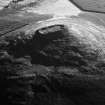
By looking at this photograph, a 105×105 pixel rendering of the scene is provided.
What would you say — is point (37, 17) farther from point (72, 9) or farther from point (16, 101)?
point (16, 101)

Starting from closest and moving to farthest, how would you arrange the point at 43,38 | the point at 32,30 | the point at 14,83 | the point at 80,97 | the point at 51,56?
the point at 80,97, the point at 14,83, the point at 51,56, the point at 43,38, the point at 32,30

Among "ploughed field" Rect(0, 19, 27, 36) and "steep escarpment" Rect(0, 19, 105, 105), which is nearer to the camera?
"steep escarpment" Rect(0, 19, 105, 105)

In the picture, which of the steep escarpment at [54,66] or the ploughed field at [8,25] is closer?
the steep escarpment at [54,66]

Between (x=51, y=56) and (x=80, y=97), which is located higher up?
(x=51, y=56)

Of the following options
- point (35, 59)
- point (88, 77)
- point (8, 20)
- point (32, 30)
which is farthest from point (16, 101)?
point (8, 20)

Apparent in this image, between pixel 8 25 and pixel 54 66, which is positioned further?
pixel 8 25

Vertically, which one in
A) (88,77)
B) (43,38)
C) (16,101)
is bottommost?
(16,101)

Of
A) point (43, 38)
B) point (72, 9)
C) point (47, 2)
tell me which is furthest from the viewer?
point (47, 2)

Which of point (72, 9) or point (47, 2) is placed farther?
point (47, 2)
